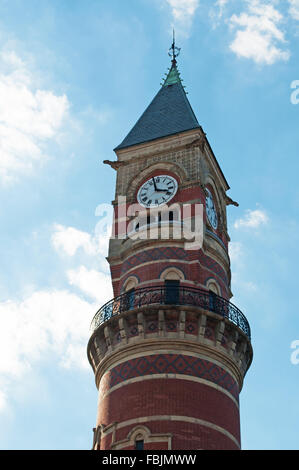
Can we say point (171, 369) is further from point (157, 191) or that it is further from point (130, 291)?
point (157, 191)

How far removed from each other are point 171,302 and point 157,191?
252 inches

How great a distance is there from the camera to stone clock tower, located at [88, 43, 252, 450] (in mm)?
23375

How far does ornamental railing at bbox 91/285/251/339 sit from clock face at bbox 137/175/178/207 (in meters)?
4.78

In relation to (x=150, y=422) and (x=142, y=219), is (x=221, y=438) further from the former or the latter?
(x=142, y=219)

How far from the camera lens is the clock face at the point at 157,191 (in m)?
29.7

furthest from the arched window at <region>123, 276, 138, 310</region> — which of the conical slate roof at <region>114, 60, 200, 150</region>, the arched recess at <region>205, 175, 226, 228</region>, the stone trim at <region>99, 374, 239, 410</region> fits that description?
the conical slate roof at <region>114, 60, 200, 150</region>

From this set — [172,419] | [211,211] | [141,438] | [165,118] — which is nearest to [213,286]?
[211,211]

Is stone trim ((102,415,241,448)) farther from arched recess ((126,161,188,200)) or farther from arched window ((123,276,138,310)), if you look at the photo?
arched recess ((126,161,188,200))

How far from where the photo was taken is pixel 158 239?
2769cm

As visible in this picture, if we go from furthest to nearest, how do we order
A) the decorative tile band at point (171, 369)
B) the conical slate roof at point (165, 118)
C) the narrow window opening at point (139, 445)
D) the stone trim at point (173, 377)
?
the conical slate roof at point (165, 118)
the decorative tile band at point (171, 369)
the stone trim at point (173, 377)
the narrow window opening at point (139, 445)

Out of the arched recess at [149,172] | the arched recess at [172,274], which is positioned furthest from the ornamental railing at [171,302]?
the arched recess at [149,172]

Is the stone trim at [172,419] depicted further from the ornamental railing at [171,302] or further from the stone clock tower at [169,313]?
the ornamental railing at [171,302]

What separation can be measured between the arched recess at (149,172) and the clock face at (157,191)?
30 cm

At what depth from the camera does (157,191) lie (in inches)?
1189
